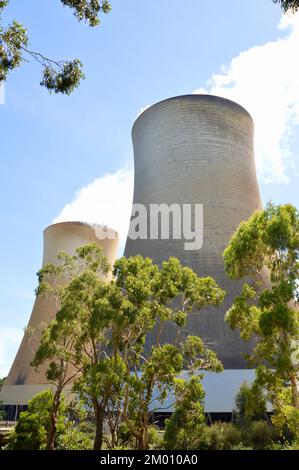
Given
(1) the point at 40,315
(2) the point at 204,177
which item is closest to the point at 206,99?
(2) the point at 204,177

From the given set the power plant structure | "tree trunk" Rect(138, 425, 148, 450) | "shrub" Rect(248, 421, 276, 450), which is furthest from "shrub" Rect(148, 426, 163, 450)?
the power plant structure

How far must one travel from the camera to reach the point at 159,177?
19.5 m

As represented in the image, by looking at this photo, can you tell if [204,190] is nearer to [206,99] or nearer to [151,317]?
[206,99]

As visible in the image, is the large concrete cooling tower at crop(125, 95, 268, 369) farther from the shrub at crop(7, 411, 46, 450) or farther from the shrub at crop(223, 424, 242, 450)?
the shrub at crop(7, 411, 46, 450)

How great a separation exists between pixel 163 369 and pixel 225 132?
14.2m

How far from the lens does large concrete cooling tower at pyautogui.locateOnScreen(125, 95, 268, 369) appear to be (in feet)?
55.4

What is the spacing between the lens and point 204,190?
60.6 ft

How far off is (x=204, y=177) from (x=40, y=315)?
12.0 m

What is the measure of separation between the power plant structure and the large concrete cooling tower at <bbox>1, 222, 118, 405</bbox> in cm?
590

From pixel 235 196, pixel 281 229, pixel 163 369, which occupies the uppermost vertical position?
pixel 235 196

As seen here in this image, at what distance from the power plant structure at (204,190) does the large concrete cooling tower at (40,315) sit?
5.90 metres

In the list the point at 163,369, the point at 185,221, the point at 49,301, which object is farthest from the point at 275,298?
the point at 49,301

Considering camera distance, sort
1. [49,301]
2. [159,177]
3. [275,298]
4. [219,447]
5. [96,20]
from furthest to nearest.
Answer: [49,301], [159,177], [219,447], [275,298], [96,20]

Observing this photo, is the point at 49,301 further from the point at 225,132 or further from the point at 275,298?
the point at 275,298
